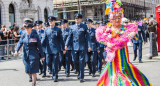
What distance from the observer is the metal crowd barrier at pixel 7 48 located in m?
Answer: 15.5

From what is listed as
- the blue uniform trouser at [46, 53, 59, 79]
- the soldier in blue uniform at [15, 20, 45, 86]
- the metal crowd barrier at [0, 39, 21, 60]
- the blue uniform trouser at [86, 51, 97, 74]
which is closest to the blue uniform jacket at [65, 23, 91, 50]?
the blue uniform trouser at [46, 53, 59, 79]

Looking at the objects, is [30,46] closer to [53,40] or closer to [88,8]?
[53,40]

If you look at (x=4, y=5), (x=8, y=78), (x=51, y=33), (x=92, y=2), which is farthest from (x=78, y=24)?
(x=92, y=2)

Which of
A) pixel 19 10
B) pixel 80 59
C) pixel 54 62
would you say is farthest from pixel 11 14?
pixel 80 59

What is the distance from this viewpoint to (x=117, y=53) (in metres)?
5.31

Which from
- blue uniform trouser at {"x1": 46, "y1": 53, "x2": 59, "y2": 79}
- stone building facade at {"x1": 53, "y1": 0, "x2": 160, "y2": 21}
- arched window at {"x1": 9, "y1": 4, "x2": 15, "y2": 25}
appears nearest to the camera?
blue uniform trouser at {"x1": 46, "y1": 53, "x2": 59, "y2": 79}

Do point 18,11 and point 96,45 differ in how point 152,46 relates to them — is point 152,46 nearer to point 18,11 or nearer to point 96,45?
point 96,45

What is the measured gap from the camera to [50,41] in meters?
8.84

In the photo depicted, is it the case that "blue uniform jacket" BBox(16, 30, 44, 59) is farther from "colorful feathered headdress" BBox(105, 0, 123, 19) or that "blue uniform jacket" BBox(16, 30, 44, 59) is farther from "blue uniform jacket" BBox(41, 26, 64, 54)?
"colorful feathered headdress" BBox(105, 0, 123, 19)

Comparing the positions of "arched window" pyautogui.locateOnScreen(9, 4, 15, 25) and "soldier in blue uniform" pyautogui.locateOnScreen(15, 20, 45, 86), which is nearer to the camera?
"soldier in blue uniform" pyautogui.locateOnScreen(15, 20, 45, 86)

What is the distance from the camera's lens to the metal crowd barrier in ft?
51.0

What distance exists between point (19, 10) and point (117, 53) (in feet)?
86.3

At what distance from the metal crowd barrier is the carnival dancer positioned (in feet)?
37.0

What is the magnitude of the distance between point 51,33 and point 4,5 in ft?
67.3
